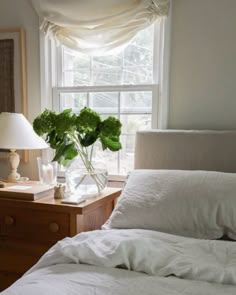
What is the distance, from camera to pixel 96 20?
2260 mm

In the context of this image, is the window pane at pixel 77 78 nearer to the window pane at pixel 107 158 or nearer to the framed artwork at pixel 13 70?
the framed artwork at pixel 13 70

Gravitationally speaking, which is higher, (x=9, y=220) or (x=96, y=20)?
(x=96, y=20)

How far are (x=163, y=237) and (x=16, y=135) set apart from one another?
4.18 ft

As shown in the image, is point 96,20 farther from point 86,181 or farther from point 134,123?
point 86,181

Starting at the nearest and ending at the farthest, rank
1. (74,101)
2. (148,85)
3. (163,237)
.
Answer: (163,237) → (148,85) → (74,101)

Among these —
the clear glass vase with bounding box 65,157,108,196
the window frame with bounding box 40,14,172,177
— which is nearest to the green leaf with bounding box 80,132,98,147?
the clear glass vase with bounding box 65,157,108,196

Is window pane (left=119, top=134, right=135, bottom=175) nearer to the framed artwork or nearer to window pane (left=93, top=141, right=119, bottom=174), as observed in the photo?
window pane (left=93, top=141, right=119, bottom=174)

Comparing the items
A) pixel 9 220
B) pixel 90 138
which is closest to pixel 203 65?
pixel 90 138

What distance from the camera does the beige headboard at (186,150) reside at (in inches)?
77.8

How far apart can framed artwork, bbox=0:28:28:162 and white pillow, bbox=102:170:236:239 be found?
1.27 m

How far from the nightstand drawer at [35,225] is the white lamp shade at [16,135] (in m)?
0.43

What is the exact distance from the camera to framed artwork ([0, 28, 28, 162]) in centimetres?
255

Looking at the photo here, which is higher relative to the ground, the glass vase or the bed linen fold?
the glass vase

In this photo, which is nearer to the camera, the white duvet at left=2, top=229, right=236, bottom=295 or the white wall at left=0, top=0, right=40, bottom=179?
the white duvet at left=2, top=229, right=236, bottom=295
